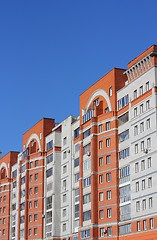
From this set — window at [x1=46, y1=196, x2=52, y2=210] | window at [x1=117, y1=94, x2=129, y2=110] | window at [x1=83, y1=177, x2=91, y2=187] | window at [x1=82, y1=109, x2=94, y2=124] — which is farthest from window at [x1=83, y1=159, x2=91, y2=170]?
window at [x1=46, y1=196, x2=52, y2=210]

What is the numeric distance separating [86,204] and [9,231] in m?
38.9

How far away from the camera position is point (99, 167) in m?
69.1

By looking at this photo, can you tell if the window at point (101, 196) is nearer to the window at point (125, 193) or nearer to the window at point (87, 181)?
the window at point (87, 181)

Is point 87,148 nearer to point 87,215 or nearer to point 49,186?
point 87,215

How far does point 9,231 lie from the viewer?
10356 centimetres

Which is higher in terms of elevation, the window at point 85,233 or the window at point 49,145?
the window at point 49,145

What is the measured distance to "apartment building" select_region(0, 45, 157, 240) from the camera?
195 feet

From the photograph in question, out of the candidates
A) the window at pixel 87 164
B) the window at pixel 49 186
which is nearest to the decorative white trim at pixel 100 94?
the window at pixel 87 164

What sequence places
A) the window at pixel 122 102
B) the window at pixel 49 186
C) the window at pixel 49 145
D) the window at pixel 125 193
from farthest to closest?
the window at pixel 49 145 → the window at pixel 49 186 → the window at pixel 122 102 → the window at pixel 125 193

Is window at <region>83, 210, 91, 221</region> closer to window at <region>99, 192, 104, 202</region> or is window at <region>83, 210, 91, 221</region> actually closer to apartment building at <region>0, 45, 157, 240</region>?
apartment building at <region>0, 45, 157, 240</region>

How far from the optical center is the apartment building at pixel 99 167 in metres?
59.5

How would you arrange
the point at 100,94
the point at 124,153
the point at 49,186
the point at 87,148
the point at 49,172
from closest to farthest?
the point at 124,153 → the point at 100,94 → the point at 87,148 → the point at 49,186 → the point at 49,172

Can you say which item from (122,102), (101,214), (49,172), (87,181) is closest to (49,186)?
(49,172)

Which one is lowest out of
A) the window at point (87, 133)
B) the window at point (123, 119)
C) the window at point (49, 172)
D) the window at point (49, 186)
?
the window at point (49, 186)
